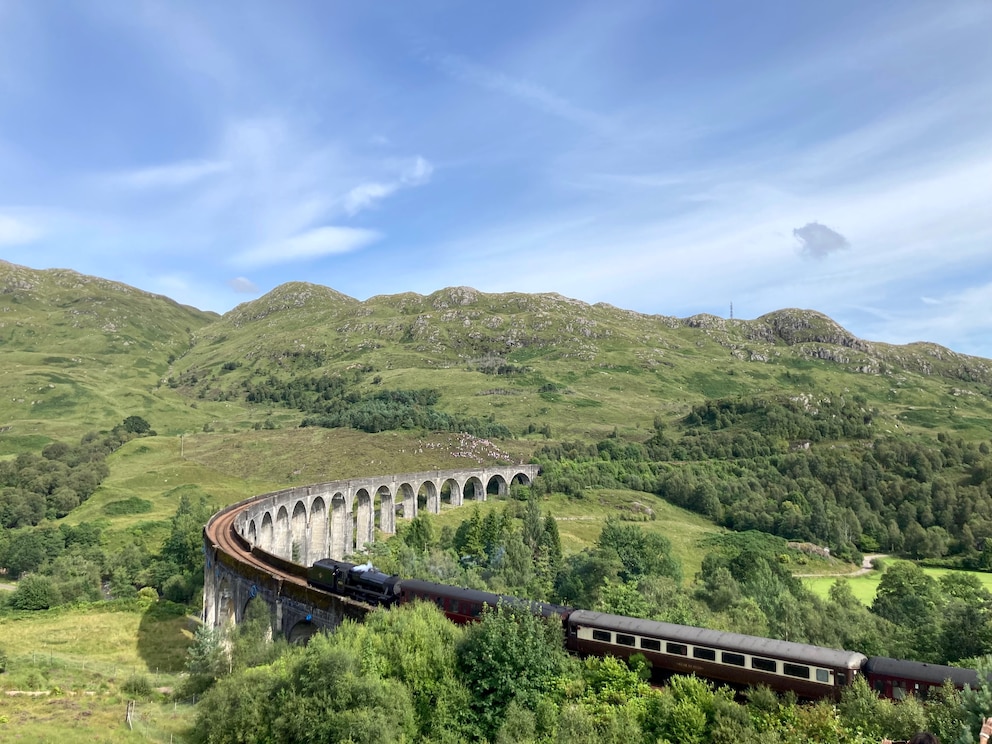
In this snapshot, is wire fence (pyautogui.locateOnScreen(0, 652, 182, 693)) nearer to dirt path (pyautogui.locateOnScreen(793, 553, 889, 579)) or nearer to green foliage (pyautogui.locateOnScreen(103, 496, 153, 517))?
green foliage (pyautogui.locateOnScreen(103, 496, 153, 517))

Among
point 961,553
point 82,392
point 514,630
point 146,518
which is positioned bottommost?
point 961,553

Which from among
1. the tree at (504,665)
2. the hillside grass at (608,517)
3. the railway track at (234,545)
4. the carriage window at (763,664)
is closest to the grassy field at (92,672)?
the railway track at (234,545)

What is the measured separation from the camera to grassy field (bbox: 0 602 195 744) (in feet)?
94.2

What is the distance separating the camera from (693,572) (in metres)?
77.2

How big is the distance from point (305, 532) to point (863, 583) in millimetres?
76621

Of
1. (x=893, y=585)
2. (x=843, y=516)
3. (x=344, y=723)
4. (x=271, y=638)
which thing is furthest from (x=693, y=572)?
(x=344, y=723)

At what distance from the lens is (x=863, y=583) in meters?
80.8

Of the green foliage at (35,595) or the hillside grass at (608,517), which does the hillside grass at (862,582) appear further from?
the green foliage at (35,595)

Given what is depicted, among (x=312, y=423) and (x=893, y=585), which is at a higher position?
(x=312, y=423)

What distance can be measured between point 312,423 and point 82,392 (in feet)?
308

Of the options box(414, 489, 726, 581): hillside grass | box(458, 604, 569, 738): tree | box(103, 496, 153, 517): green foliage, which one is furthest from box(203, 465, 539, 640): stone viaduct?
box(103, 496, 153, 517): green foliage

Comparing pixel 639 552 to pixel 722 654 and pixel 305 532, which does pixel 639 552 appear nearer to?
pixel 305 532

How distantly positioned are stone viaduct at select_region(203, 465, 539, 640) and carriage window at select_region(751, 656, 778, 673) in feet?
63.8

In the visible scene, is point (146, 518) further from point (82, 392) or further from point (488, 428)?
point (82, 392)
